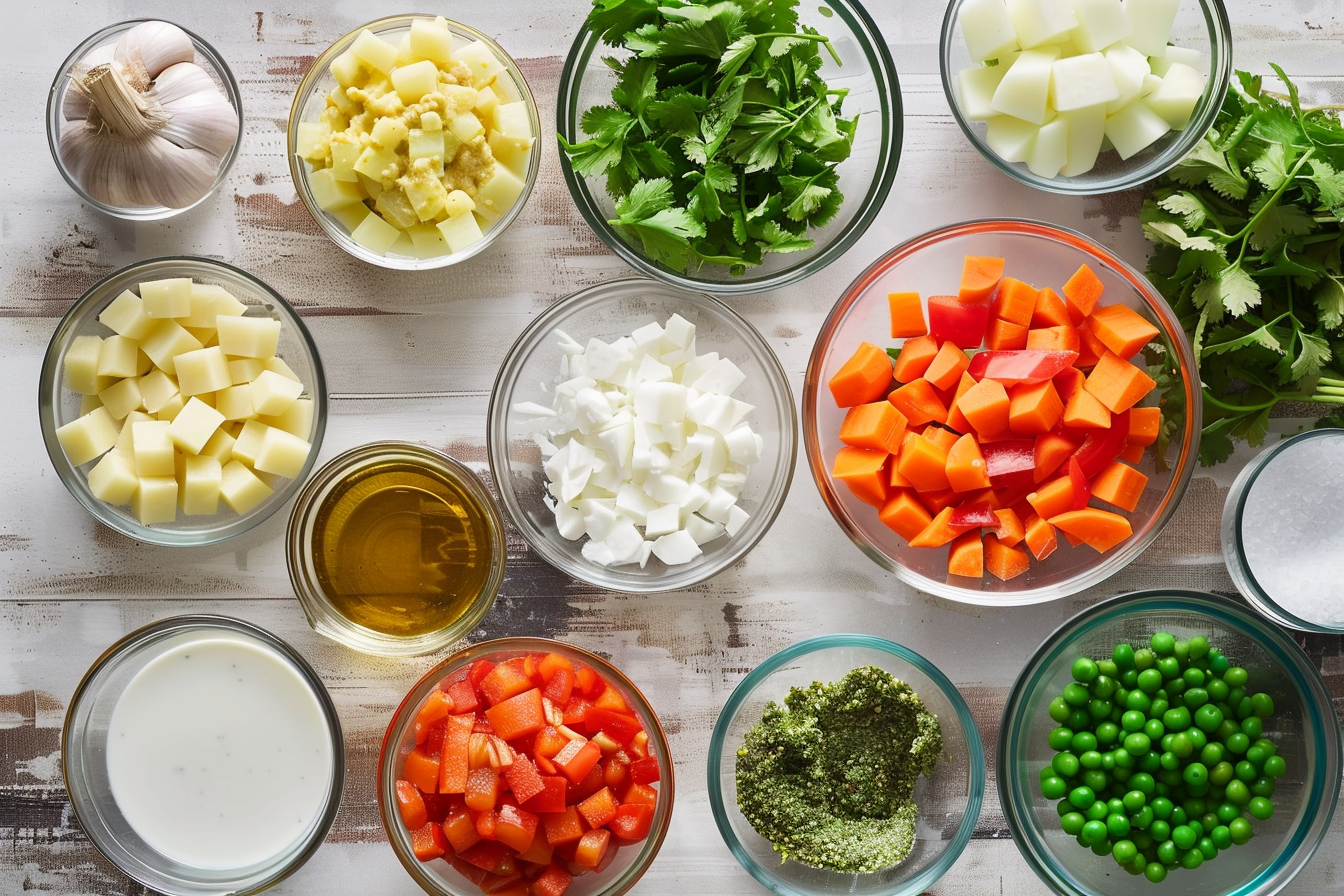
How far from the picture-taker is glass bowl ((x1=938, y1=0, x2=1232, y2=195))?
1.83m

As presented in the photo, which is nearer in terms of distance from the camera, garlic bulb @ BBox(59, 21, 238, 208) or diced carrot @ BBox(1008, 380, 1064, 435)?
diced carrot @ BBox(1008, 380, 1064, 435)

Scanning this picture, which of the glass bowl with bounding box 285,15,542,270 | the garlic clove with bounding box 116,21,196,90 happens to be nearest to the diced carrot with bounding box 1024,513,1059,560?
the glass bowl with bounding box 285,15,542,270

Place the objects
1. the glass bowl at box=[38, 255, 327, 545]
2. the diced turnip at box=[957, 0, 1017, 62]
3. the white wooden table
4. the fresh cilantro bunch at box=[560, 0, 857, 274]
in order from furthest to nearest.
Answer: the white wooden table
the glass bowl at box=[38, 255, 327, 545]
the diced turnip at box=[957, 0, 1017, 62]
the fresh cilantro bunch at box=[560, 0, 857, 274]

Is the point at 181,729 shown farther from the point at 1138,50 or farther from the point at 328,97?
the point at 1138,50

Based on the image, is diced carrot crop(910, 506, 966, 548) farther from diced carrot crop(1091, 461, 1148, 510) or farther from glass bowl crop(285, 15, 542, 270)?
glass bowl crop(285, 15, 542, 270)

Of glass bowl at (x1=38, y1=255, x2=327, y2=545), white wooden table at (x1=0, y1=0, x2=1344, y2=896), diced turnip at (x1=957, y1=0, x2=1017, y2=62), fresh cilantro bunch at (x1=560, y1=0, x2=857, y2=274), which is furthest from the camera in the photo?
white wooden table at (x1=0, y1=0, x2=1344, y2=896)

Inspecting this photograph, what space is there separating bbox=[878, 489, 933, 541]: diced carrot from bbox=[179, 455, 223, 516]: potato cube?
1396 millimetres

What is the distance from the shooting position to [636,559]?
6.25ft

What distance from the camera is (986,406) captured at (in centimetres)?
176

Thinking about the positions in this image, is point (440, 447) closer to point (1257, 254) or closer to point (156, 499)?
point (156, 499)

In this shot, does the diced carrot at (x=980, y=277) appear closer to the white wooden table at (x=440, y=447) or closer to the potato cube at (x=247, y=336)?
the white wooden table at (x=440, y=447)

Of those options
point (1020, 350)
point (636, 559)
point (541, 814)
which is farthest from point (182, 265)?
point (1020, 350)

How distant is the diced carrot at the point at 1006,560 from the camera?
1.85 m

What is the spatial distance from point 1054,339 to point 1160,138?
19.1 inches
